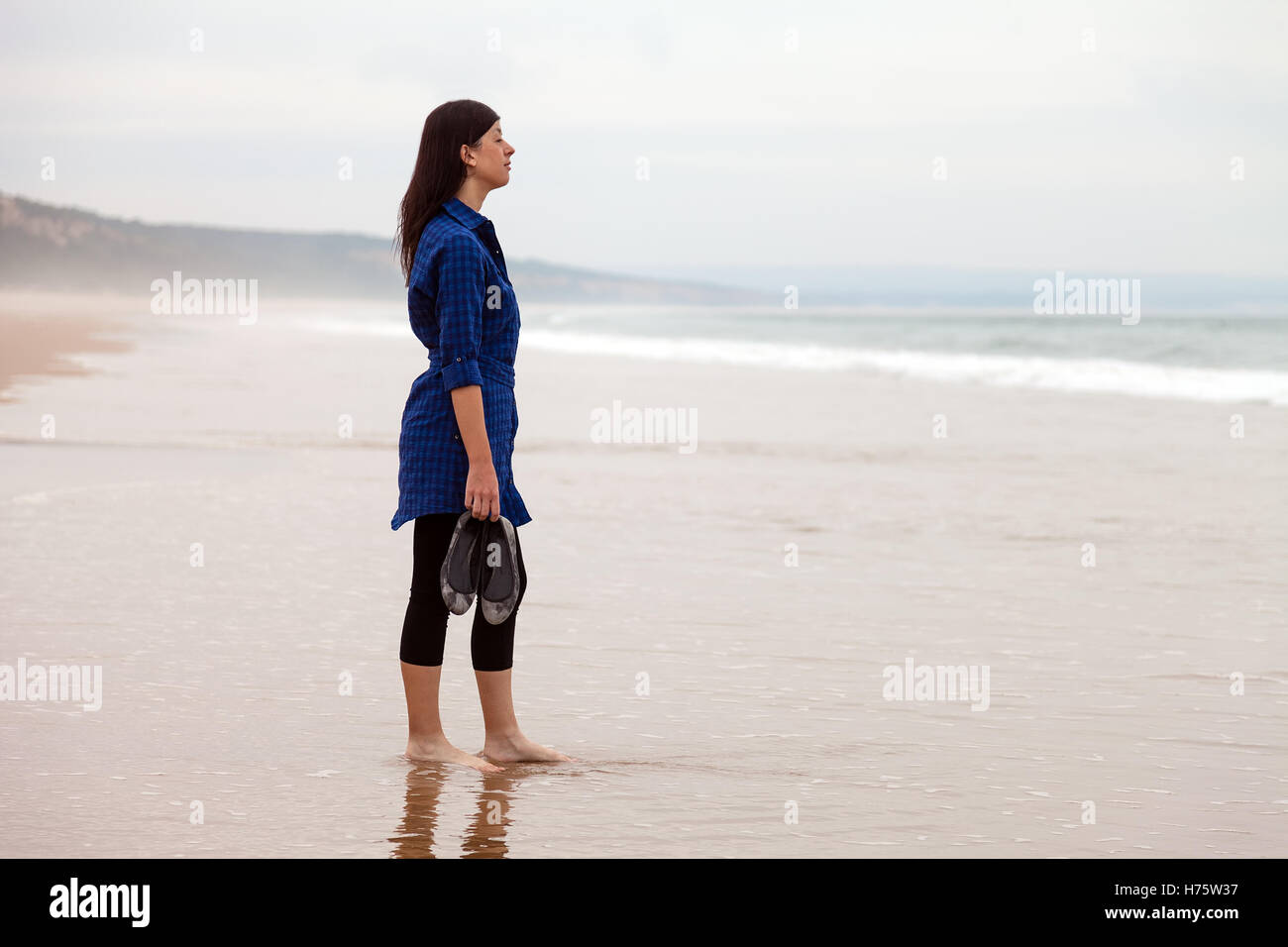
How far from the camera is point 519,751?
13.0ft

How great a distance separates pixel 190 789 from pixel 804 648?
2249 mm

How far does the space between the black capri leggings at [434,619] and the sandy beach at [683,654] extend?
0.91ft

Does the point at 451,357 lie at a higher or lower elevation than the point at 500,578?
higher

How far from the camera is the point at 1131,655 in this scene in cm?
512

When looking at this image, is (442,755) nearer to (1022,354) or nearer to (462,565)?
(462,565)

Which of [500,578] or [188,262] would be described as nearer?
[500,578]

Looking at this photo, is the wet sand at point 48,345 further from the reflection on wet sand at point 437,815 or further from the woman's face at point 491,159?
the reflection on wet sand at point 437,815

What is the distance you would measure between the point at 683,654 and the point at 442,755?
1355 mm

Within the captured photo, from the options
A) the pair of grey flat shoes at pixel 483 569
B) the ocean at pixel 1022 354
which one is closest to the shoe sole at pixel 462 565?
the pair of grey flat shoes at pixel 483 569

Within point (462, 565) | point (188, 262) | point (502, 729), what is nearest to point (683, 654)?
point (502, 729)

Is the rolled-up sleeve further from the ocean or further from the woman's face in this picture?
the ocean

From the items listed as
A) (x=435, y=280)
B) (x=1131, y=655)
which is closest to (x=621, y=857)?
(x=435, y=280)

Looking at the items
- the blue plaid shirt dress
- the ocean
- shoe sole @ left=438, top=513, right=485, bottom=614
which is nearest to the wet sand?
the ocean

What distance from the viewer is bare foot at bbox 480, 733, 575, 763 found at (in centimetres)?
394
